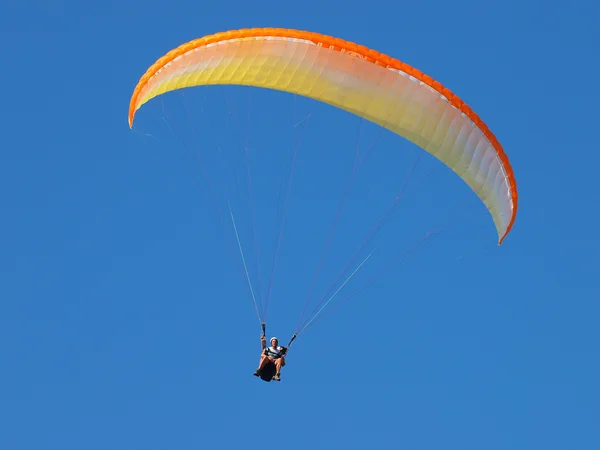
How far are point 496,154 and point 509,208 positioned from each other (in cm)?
102

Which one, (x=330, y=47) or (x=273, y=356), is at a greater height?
(x=330, y=47)

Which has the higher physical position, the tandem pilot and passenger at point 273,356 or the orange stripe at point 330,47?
the orange stripe at point 330,47

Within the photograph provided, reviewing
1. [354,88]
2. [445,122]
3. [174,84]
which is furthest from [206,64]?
[445,122]

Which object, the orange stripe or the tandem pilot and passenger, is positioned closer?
the orange stripe

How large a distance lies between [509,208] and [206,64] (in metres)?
6.04

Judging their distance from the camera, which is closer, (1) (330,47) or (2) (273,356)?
(1) (330,47)

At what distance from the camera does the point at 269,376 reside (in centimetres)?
2825

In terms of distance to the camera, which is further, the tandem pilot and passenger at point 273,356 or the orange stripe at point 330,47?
the tandem pilot and passenger at point 273,356

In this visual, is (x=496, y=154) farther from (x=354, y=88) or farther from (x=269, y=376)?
(x=269, y=376)

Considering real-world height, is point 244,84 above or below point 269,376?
above

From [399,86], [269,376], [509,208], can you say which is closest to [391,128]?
[399,86]

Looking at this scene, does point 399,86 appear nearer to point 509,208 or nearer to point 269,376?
point 509,208

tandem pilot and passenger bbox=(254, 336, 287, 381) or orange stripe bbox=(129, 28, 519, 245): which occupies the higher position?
orange stripe bbox=(129, 28, 519, 245)

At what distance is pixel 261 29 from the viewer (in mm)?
27422
